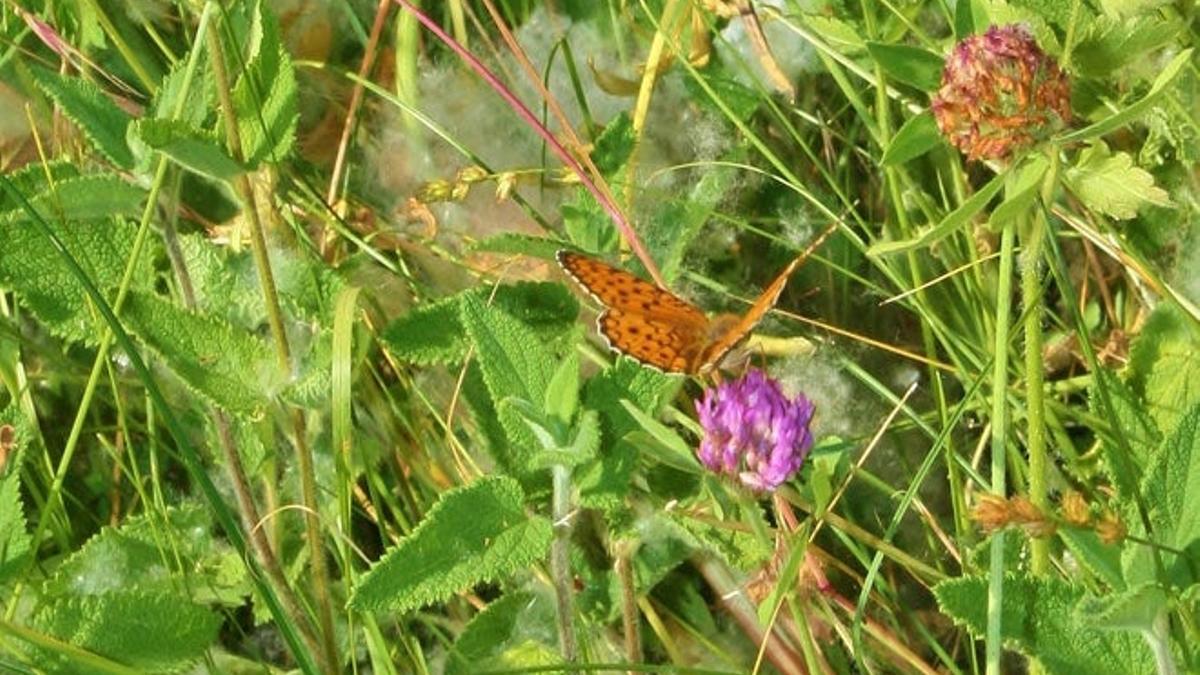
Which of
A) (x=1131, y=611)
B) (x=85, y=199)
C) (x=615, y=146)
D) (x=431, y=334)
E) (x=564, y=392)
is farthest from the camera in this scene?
(x=615, y=146)

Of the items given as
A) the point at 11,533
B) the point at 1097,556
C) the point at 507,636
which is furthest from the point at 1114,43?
the point at 11,533

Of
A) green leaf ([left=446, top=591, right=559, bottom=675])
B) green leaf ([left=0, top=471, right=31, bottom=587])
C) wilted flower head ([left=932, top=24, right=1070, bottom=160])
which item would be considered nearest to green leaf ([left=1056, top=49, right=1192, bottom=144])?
wilted flower head ([left=932, top=24, right=1070, bottom=160])

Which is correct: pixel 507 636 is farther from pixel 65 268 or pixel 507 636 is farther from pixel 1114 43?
pixel 1114 43

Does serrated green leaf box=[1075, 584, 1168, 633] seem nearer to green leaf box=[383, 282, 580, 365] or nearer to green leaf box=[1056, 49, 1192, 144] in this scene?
green leaf box=[1056, 49, 1192, 144]

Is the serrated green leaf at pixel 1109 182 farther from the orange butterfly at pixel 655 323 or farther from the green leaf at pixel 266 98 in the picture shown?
the green leaf at pixel 266 98

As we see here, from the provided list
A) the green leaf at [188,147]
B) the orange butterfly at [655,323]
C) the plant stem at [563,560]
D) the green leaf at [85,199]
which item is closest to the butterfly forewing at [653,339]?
the orange butterfly at [655,323]

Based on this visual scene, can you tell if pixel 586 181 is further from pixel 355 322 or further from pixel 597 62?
pixel 597 62

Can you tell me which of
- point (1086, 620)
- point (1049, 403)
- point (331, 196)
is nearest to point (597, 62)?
point (331, 196)
